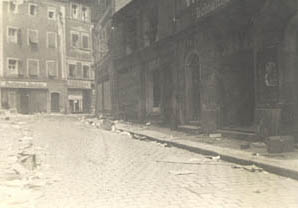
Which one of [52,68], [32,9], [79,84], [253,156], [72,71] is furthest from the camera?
[79,84]

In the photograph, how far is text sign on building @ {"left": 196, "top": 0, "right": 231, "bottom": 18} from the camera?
11489mm

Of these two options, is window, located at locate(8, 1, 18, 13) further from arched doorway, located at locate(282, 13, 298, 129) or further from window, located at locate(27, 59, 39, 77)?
arched doorway, located at locate(282, 13, 298, 129)

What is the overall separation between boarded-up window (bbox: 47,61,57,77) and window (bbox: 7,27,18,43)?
4035 mm

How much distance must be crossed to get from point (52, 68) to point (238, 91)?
29620mm

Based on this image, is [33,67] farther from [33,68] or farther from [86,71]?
[86,71]

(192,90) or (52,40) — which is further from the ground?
(52,40)

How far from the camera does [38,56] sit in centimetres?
3753

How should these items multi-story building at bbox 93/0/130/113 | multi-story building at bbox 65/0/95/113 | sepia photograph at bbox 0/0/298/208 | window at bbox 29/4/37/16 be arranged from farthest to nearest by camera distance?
multi-story building at bbox 65/0/95/113 → window at bbox 29/4/37/16 → multi-story building at bbox 93/0/130/113 → sepia photograph at bbox 0/0/298/208

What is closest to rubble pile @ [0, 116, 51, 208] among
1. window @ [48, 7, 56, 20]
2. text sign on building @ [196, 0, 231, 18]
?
text sign on building @ [196, 0, 231, 18]

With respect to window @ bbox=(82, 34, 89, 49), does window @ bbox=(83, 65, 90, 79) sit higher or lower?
lower

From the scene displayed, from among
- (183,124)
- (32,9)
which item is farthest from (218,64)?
(32,9)

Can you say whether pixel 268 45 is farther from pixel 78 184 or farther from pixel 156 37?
pixel 156 37

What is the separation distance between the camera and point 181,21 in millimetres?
14539

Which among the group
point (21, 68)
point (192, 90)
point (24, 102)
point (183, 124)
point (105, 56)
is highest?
point (21, 68)
